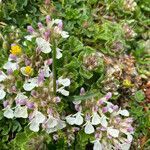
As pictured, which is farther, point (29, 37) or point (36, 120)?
point (29, 37)

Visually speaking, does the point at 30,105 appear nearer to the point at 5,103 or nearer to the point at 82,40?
the point at 5,103

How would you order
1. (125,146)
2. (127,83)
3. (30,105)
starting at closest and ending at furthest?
(30,105) < (125,146) < (127,83)

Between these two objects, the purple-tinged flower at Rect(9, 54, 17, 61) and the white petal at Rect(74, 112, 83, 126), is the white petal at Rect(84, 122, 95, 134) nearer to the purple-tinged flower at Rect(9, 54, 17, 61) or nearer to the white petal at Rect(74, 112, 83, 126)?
the white petal at Rect(74, 112, 83, 126)

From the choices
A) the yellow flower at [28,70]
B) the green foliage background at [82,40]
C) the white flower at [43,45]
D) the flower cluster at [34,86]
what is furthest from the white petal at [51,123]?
the white flower at [43,45]

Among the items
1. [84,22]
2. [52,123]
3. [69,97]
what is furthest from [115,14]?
[52,123]

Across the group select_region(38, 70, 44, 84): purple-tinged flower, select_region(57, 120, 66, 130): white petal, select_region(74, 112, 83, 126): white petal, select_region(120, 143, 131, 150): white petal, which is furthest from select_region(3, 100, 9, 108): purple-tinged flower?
select_region(120, 143, 131, 150): white petal

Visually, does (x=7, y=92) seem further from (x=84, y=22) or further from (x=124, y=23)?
(x=124, y=23)

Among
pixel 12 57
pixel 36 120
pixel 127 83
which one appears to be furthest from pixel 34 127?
pixel 127 83

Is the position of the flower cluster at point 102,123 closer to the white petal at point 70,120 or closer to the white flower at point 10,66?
the white petal at point 70,120
